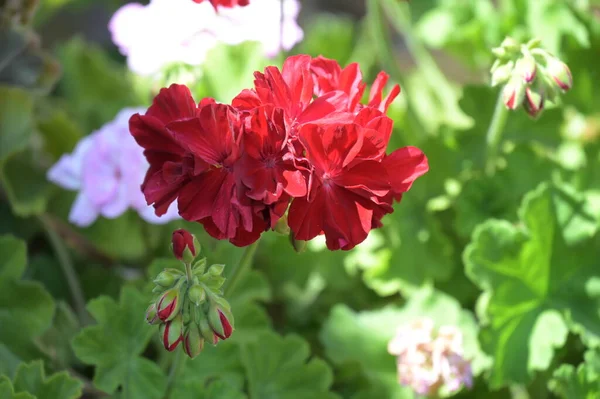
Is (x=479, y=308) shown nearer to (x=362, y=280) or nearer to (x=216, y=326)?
(x=362, y=280)

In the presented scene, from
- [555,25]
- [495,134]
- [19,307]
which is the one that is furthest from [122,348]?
[555,25]

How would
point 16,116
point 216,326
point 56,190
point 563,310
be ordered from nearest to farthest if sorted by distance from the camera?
point 216,326
point 563,310
point 16,116
point 56,190

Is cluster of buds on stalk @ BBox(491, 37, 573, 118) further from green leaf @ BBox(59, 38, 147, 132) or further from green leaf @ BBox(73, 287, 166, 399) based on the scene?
green leaf @ BBox(59, 38, 147, 132)

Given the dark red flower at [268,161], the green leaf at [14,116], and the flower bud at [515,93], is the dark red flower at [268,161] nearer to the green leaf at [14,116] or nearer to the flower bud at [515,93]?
the flower bud at [515,93]

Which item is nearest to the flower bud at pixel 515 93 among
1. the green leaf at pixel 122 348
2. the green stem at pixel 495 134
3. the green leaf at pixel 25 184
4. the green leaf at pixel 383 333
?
the green stem at pixel 495 134

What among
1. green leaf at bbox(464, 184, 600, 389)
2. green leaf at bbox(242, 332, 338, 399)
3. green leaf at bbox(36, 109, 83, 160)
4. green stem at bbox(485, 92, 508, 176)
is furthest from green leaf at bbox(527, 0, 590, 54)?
green leaf at bbox(36, 109, 83, 160)

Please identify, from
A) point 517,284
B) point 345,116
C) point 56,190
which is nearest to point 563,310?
point 517,284
